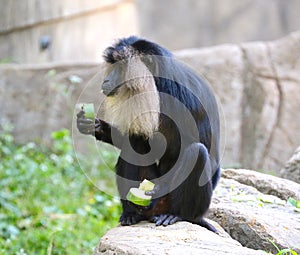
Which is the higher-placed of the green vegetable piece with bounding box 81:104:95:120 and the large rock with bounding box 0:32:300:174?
the green vegetable piece with bounding box 81:104:95:120

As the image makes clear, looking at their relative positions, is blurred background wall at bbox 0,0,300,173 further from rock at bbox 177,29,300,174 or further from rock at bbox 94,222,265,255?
rock at bbox 94,222,265,255

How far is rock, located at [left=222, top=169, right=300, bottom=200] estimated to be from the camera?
17.3ft

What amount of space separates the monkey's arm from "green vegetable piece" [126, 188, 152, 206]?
49 centimetres

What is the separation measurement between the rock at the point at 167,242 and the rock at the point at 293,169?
2011 mm

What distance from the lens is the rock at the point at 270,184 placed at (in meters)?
5.27

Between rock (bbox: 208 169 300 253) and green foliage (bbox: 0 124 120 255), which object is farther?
→ green foliage (bbox: 0 124 120 255)

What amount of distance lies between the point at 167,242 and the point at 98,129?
1.41 metres

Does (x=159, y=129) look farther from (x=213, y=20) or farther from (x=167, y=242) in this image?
(x=213, y=20)

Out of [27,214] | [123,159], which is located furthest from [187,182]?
[27,214]

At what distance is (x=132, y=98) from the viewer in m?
4.68

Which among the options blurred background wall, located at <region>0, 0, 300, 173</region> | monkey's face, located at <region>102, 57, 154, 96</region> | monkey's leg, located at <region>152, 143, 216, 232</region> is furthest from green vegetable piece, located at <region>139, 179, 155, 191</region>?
blurred background wall, located at <region>0, 0, 300, 173</region>

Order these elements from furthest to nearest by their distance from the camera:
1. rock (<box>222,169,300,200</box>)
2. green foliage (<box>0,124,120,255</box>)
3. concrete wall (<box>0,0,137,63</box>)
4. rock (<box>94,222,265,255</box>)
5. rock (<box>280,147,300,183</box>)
→ concrete wall (<box>0,0,137,63</box>) → green foliage (<box>0,124,120,255</box>) → rock (<box>280,147,300,183</box>) → rock (<box>222,169,300,200</box>) → rock (<box>94,222,265,255</box>)

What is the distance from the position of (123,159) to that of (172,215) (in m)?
0.60

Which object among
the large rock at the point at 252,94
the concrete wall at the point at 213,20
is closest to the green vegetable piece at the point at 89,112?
the large rock at the point at 252,94
